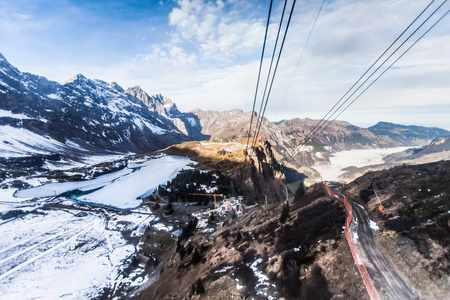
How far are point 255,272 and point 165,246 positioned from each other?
157ft

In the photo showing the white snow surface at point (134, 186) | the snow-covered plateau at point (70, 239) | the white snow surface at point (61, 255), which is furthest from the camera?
the white snow surface at point (134, 186)

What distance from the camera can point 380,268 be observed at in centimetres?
2225

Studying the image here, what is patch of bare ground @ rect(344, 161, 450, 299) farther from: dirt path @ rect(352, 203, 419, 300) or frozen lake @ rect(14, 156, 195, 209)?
frozen lake @ rect(14, 156, 195, 209)

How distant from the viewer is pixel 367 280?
822 inches

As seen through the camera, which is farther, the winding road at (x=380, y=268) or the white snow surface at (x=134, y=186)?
the white snow surface at (x=134, y=186)

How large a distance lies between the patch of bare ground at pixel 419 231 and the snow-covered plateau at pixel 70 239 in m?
50.7

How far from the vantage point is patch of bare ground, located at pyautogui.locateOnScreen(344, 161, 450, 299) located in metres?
19.4

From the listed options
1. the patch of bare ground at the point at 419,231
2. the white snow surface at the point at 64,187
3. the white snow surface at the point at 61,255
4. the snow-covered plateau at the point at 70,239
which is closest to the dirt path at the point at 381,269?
the patch of bare ground at the point at 419,231

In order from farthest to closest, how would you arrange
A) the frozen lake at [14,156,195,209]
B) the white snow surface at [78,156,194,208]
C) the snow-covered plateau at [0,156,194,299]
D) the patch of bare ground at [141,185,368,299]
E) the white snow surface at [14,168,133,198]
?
the white snow surface at [14,168,133,198], the frozen lake at [14,156,195,209], the white snow surface at [78,156,194,208], the snow-covered plateau at [0,156,194,299], the patch of bare ground at [141,185,368,299]

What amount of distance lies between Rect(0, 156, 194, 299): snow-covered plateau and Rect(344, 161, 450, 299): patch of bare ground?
50726mm

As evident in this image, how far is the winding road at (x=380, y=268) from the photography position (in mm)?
19337

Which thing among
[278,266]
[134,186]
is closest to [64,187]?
[134,186]

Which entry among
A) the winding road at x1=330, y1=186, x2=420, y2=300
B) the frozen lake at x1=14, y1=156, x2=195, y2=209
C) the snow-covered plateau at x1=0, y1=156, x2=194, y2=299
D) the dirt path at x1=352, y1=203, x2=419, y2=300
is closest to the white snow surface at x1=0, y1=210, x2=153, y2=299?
the snow-covered plateau at x1=0, y1=156, x2=194, y2=299

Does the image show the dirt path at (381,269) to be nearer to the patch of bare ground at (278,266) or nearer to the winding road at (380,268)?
the winding road at (380,268)
